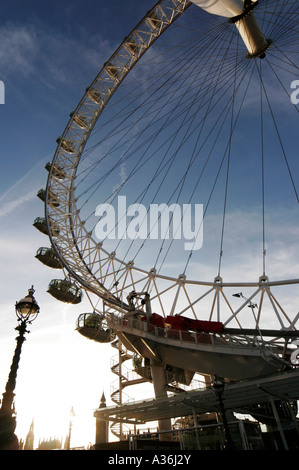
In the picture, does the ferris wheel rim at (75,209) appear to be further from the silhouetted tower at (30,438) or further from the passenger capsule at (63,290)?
the silhouetted tower at (30,438)

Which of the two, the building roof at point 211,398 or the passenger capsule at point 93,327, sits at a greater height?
the passenger capsule at point 93,327

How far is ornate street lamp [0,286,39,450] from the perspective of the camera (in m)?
5.71

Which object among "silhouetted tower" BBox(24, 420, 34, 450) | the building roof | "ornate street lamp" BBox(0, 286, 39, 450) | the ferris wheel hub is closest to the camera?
"ornate street lamp" BBox(0, 286, 39, 450)

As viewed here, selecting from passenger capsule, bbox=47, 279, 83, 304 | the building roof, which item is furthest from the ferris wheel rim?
the building roof

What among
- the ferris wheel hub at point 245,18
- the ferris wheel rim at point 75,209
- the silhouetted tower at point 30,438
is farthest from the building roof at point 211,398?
the silhouetted tower at point 30,438

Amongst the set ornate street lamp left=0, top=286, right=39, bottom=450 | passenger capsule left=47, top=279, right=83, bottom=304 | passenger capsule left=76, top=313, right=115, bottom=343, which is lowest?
ornate street lamp left=0, top=286, right=39, bottom=450

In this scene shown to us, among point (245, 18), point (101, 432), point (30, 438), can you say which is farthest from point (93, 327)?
point (30, 438)

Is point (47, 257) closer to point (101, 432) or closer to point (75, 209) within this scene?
point (75, 209)

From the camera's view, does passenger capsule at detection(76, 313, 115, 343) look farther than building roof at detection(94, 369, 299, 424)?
Yes

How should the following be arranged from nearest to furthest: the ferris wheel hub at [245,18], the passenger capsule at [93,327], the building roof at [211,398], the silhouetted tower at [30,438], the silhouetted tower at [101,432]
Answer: the building roof at [211,398] → the ferris wheel hub at [245,18] → the silhouetted tower at [101,432] → the passenger capsule at [93,327] → the silhouetted tower at [30,438]

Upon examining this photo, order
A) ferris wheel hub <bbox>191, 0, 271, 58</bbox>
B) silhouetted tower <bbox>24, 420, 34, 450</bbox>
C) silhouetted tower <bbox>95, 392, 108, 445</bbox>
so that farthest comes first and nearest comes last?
silhouetted tower <bbox>24, 420, 34, 450</bbox> → silhouetted tower <bbox>95, 392, 108, 445</bbox> → ferris wheel hub <bbox>191, 0, 271, 58</bbox>

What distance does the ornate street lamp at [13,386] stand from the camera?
5711mm

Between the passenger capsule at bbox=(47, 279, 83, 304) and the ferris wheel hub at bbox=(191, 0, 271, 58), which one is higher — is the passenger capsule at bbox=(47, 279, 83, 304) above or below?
below

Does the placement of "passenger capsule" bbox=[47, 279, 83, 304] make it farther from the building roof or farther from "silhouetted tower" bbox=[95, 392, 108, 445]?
the building roof
